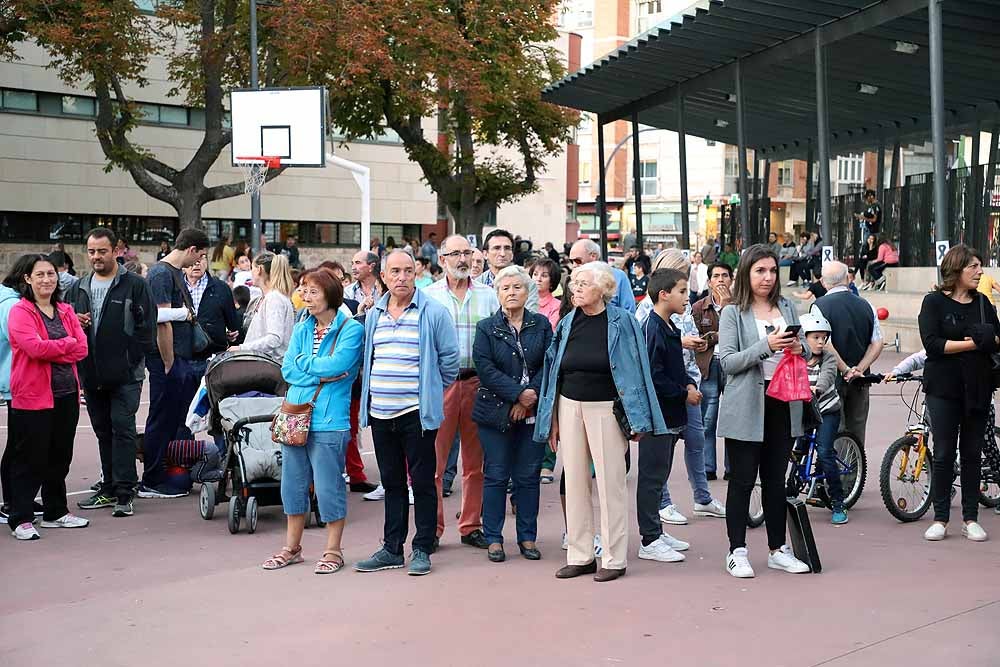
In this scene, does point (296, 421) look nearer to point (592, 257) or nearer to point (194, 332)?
point (194, 332)

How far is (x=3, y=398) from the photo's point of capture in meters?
9.21

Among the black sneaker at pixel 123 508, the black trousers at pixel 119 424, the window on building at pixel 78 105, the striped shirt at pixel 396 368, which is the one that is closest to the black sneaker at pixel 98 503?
the black trousers at pixel 119 424

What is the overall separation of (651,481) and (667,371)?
691 millimetres

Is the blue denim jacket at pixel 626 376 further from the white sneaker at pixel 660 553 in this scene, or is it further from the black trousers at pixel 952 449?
the black trousers at pixel 952 449

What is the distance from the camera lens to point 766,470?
26.1ft

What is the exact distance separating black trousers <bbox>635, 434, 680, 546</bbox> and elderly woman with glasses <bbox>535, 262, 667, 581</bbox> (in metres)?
0.48

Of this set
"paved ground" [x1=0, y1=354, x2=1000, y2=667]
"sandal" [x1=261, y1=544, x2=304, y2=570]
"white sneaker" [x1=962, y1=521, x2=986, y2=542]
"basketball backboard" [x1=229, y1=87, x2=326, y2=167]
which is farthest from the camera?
"basketball backboard" [x1=229, y1=87, x2=326, y2=167]

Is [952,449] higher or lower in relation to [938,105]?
lower

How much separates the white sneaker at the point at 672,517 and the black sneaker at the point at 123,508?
12.8 feet

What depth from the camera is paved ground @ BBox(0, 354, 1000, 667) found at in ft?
20.6

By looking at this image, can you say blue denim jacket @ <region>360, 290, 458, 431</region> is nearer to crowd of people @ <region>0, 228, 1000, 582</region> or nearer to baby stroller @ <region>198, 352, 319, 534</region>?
A: crowd of people @ <region>0, 228, 1000, 582</region>

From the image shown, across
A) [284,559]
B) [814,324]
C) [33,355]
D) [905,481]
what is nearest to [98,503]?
[33,355]

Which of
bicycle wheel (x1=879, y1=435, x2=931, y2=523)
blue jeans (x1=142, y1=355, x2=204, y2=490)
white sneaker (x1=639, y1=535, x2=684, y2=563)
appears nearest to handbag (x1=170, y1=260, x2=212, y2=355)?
blue jeans (x1=142, y1=355, x2=204, y2=490)

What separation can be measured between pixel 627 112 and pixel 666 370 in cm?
2434
